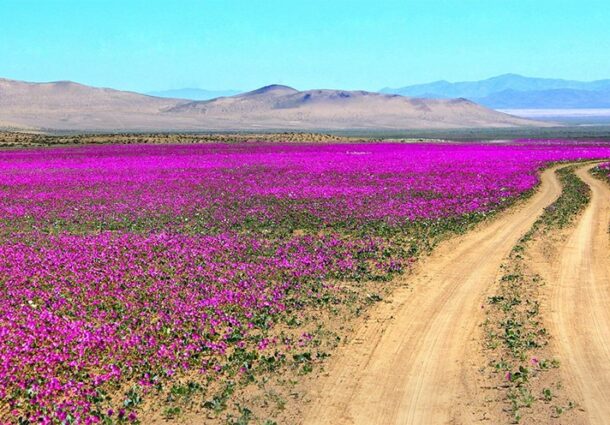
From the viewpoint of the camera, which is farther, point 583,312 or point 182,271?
point 182,271

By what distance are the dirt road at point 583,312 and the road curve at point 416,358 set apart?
1.38m

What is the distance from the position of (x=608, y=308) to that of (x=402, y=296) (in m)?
4.08

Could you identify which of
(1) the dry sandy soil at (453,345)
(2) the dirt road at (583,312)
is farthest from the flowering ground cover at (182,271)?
(2) the dirt road at (583,312)

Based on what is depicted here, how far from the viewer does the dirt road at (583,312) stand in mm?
10148

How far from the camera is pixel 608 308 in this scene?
1387 cm

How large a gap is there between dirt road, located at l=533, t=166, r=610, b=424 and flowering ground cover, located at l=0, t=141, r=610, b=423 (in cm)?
383

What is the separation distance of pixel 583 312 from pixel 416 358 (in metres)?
4.23

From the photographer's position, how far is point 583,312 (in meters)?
13.7

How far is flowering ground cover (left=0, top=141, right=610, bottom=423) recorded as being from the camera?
10836 mm

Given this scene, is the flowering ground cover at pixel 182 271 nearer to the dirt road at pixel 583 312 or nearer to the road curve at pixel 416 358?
the road curve at pixel 416 358

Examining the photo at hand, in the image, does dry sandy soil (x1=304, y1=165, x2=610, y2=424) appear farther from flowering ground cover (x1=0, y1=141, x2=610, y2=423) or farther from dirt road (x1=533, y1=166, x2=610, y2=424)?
flowering ground cover (x1=0, y1=141, x2=610, y2=423)

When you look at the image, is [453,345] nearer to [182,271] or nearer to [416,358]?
[416,358]

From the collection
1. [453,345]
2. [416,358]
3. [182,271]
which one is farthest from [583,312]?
[182,271]

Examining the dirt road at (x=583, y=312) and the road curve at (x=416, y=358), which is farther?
the dirt road at (x=583, y=312)
